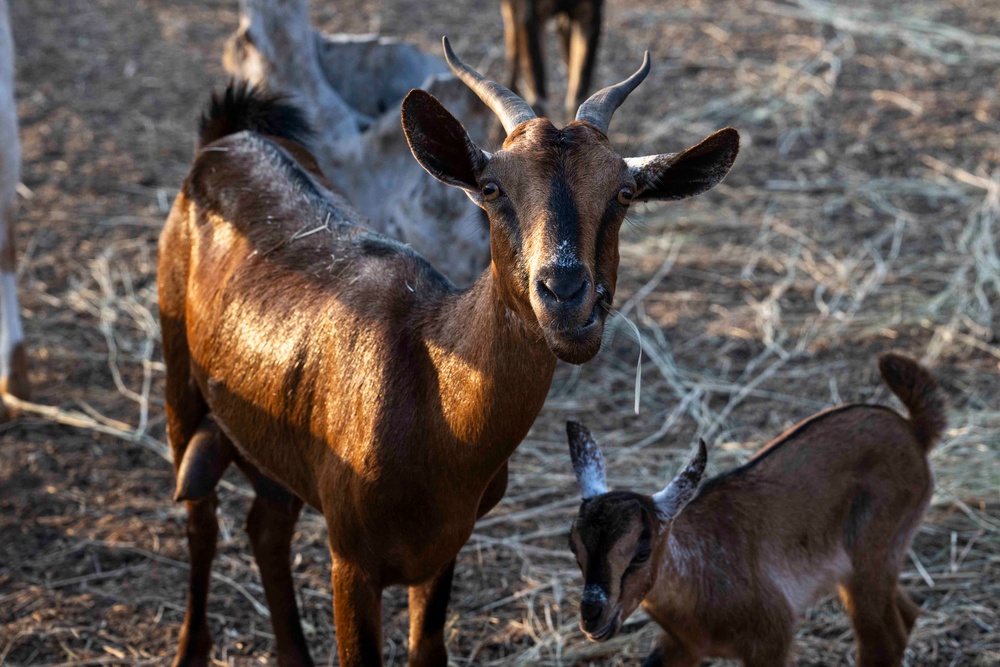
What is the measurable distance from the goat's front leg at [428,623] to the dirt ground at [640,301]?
70 cm

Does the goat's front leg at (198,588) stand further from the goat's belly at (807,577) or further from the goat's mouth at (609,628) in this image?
the goat's belly at (807,577)

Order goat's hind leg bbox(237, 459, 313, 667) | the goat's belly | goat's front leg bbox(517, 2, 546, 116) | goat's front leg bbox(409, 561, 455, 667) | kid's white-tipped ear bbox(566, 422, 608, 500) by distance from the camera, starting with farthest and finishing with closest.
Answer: goat's front leg bbox(517, 2, 546, 116) → goat's hind leg bbox(237, 459, 313, 667) → the goat's belly → kid's white-tipped ear bbox(566, 422, 608, 500) → goat's front leg bbox(409, 561, 455, 667)

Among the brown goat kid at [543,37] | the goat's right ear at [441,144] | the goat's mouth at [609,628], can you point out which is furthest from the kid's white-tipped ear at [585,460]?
the brown goat kid at [543,37]

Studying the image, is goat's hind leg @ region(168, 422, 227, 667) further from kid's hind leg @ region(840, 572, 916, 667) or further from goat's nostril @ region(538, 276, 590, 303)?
kid's hind leg @ region(840, 572, 916, 667)

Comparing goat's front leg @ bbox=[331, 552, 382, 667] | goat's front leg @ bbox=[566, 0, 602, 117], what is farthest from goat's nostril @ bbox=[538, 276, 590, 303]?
goat's front leg @ bbox=[566, 0, 602, 117]

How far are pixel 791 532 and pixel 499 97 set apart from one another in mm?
2120

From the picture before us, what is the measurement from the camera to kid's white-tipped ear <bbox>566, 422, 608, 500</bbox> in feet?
13.4

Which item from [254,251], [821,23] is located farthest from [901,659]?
[821,23]

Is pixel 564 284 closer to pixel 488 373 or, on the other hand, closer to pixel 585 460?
pixel 488 373

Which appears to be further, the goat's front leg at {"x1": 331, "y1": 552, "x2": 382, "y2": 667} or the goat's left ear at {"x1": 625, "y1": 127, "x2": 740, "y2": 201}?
the goat's front leg at {"x1": 331, "y1": 552, "x2": 382, "y2": 667}

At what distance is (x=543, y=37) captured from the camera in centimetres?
966

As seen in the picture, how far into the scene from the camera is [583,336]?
2.71m

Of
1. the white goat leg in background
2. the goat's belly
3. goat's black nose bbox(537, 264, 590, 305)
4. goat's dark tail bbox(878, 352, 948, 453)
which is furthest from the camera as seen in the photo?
the white goat leg in background

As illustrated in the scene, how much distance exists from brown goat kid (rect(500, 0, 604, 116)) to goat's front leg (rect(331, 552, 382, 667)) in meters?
6.31
